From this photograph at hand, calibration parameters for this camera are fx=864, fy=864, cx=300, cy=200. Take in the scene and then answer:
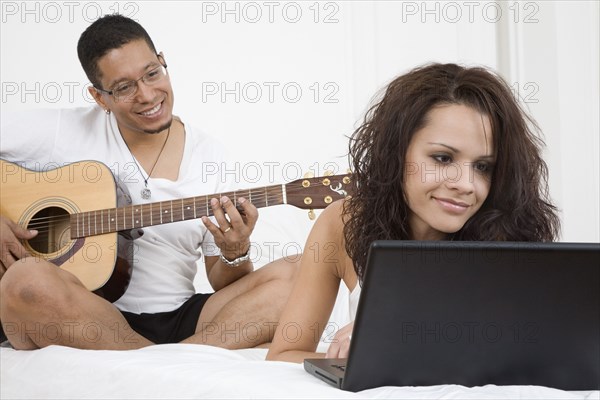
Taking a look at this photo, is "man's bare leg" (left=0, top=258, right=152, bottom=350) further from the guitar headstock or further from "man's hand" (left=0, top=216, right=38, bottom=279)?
the guitar headstock

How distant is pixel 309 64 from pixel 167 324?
145 cm

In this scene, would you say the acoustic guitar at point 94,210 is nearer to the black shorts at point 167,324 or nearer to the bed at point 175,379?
the black shorts at point 167,324

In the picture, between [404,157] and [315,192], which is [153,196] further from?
[404,157]

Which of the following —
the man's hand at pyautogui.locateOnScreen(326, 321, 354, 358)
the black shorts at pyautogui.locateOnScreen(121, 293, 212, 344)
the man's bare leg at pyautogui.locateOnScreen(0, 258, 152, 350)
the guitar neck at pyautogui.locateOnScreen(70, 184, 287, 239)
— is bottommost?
the black shorts at pyautogui.locateOnScreen(121, 293, 212, 344)

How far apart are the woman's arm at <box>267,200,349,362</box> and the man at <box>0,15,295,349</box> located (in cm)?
51

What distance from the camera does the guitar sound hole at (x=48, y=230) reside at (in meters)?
2.29

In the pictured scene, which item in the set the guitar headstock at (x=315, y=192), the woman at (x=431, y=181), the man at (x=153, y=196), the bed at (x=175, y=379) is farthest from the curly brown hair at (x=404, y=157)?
the man at (x=153, y=196)

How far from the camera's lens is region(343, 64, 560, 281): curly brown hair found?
151cm

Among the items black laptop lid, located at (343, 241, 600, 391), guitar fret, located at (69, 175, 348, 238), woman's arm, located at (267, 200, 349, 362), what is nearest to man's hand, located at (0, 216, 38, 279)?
guitar fret, located at (69, 175, 348, 238)

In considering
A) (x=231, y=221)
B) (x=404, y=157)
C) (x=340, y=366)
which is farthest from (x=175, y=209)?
(x=340, y=366)

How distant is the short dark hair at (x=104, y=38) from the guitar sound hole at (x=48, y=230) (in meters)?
0.41

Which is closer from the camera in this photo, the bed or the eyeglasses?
the bed

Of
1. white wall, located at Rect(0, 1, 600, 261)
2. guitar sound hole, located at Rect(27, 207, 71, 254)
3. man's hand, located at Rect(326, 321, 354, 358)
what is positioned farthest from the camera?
white wall, located at Rect(0, 1, 600, 261)

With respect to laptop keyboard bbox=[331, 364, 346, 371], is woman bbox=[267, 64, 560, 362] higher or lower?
higher
